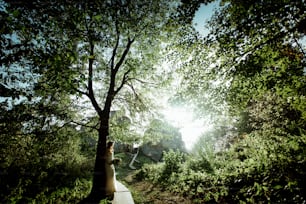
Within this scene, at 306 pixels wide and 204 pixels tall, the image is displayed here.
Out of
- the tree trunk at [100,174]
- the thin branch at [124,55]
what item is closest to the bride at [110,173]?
the tree trunk at [100,174]

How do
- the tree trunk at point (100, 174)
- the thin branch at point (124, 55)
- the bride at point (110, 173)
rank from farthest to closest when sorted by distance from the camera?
the thin branch at point (124, 55) < the bride at point (110, 173) < the tree trunk at point (100, 174)

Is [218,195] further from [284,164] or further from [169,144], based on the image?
[169,144]

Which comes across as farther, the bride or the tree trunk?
the bride

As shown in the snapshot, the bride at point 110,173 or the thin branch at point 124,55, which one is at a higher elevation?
the thin branch at point 124,55

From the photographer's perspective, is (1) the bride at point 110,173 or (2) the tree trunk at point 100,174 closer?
(2) the tree trunk at point 100,174

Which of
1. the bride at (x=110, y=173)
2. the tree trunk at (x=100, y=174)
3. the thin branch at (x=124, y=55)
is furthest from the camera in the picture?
the thin branch at (x=124, y=55)

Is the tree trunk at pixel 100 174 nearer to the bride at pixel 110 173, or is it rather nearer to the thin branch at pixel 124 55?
A: the bride at pixel 110 173

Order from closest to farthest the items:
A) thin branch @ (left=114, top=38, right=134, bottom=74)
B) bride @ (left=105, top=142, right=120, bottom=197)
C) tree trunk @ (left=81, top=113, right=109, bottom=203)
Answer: tree trunk @ (left=81, top=113, right=109, bottom=203), bride @ (left=105, top=142, right=120, bottom=197), thin branch @ (left=114, top=38, right=134, bottom=74)

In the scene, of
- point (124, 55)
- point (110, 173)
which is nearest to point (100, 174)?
point (110, 173)

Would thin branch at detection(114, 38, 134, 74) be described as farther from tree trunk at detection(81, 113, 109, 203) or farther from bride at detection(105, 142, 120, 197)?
bride at detection(105, 142, 120, 197)

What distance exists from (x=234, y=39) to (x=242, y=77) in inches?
41.7

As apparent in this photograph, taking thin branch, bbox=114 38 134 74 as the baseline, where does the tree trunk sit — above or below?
below

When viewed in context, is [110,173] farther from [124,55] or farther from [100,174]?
[124,55]

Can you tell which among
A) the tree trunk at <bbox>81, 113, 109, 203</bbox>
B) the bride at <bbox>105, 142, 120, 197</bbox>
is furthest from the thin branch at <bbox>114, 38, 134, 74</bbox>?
the bride at <bbox>105, 142, 120, 197</bbox>
